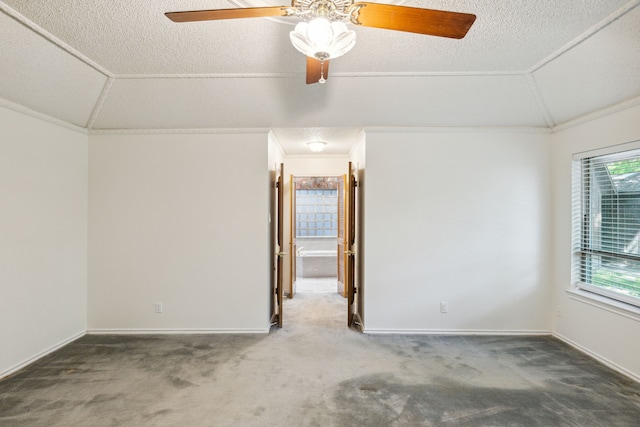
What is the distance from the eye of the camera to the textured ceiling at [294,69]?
211 centimetres

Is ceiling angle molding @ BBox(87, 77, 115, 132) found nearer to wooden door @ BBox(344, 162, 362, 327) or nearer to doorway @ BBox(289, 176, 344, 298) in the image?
wooden door @ BBox(344, 162, 362, 327)

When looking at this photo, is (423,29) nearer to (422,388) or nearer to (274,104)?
(274,104)

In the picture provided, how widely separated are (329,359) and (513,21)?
10.2ft

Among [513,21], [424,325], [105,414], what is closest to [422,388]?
[424,325]

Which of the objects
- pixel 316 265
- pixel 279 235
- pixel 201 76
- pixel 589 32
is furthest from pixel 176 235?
pixel 589 32

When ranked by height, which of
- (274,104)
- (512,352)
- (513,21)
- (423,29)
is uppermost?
(513,21)

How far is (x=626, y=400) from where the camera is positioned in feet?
7.45

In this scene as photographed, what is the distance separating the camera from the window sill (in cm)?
259

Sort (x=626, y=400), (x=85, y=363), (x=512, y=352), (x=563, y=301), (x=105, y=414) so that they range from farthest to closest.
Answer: (x=563, y=301) → (x=512, y=352) → (x=85, y=363) → (x=626, y=400) → (x=105, y=414)

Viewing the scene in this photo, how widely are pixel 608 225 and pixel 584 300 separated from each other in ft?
2.52

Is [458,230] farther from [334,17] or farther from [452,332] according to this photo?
[334,17]

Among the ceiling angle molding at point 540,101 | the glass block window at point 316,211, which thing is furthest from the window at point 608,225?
the glass block window at point 316,211

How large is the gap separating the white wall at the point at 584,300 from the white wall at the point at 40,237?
525cm

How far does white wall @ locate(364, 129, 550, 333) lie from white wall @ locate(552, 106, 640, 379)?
12 cm
